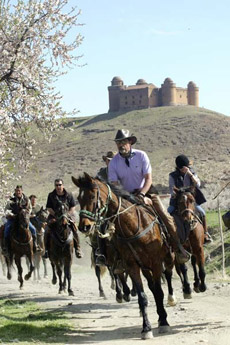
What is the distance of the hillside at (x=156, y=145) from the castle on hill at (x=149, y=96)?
14448 mm

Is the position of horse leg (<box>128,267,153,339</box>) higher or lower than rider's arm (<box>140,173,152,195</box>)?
lower

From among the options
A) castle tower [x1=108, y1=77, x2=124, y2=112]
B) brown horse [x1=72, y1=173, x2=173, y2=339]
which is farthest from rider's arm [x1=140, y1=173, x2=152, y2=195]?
castle tower [x1=108, y1=77, x2=124, y2=112]

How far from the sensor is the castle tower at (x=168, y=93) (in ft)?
600

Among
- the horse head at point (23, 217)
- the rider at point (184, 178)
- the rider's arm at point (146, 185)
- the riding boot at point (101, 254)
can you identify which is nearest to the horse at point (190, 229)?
the rider at point (184, 178)

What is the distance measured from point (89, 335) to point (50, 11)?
337 inches

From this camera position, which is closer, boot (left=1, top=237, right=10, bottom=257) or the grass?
the grass

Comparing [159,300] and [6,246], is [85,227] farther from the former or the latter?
[6,246]

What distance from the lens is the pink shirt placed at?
36.7ft

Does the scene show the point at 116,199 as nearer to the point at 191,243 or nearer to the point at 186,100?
the point at 191,243

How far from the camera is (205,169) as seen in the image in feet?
318

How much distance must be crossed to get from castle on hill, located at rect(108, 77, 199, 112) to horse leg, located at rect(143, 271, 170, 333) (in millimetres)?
172171

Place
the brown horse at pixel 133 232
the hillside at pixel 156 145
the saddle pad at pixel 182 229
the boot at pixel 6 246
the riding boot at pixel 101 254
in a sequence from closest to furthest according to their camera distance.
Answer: the brown horse at pixel 133 232
the saddle pad at pixel 182 229
the riding boot at pixel 101 254
the boot at pixel 6 246
the hillside at pixel 156 145

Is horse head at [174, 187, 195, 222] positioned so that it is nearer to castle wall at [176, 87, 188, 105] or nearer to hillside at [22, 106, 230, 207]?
hillside at [22, 106, 230, 207]

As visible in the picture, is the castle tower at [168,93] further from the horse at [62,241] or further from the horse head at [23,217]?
the horse at [62,241]
